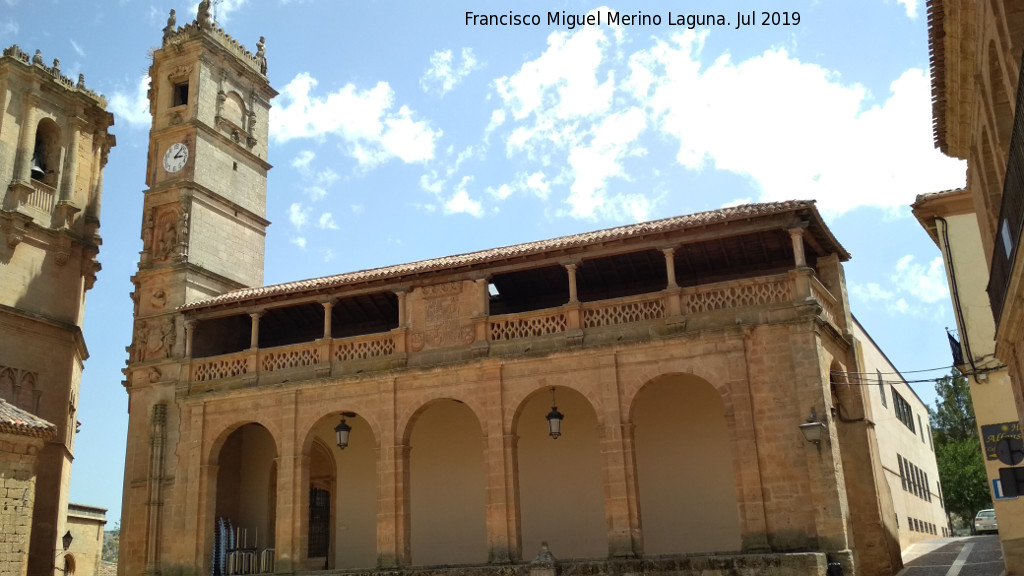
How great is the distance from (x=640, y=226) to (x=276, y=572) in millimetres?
10733

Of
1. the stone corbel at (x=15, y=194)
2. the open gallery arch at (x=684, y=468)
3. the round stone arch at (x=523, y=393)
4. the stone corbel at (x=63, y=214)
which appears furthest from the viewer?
the stone corbel at (x=63, y=214)

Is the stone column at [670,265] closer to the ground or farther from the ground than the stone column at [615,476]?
farther from the ground

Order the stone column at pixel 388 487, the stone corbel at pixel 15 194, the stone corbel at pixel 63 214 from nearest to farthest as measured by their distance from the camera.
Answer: the stone column at pixel 388 487, the stone corbel at pixel 15 194, the stone corbel at pixel 63 214

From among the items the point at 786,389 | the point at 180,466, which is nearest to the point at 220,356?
the point at 180,466

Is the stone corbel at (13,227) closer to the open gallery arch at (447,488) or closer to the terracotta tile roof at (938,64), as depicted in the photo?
the open gallery arch at (447,488)

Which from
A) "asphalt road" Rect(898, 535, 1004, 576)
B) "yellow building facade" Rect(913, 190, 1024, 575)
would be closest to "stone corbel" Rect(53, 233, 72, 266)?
"yellow building facade" Rect(913, 190, 1024, 575)

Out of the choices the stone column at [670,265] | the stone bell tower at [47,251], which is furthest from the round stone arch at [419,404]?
the stone bell tower at [47,251]

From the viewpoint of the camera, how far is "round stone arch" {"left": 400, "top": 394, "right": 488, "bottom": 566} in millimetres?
21672

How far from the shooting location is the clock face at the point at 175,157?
80.4 ft

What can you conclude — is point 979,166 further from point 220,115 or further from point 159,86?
point 159,86

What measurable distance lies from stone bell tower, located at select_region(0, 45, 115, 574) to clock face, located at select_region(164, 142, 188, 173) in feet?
13.8

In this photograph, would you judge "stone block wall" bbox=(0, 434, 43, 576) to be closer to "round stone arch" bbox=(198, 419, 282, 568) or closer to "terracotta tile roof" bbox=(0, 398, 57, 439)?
"terracotta tile roof" bbox=(0, 398, 57, 439)

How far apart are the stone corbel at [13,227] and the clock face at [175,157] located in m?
4.28

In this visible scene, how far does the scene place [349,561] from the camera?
897 inches
